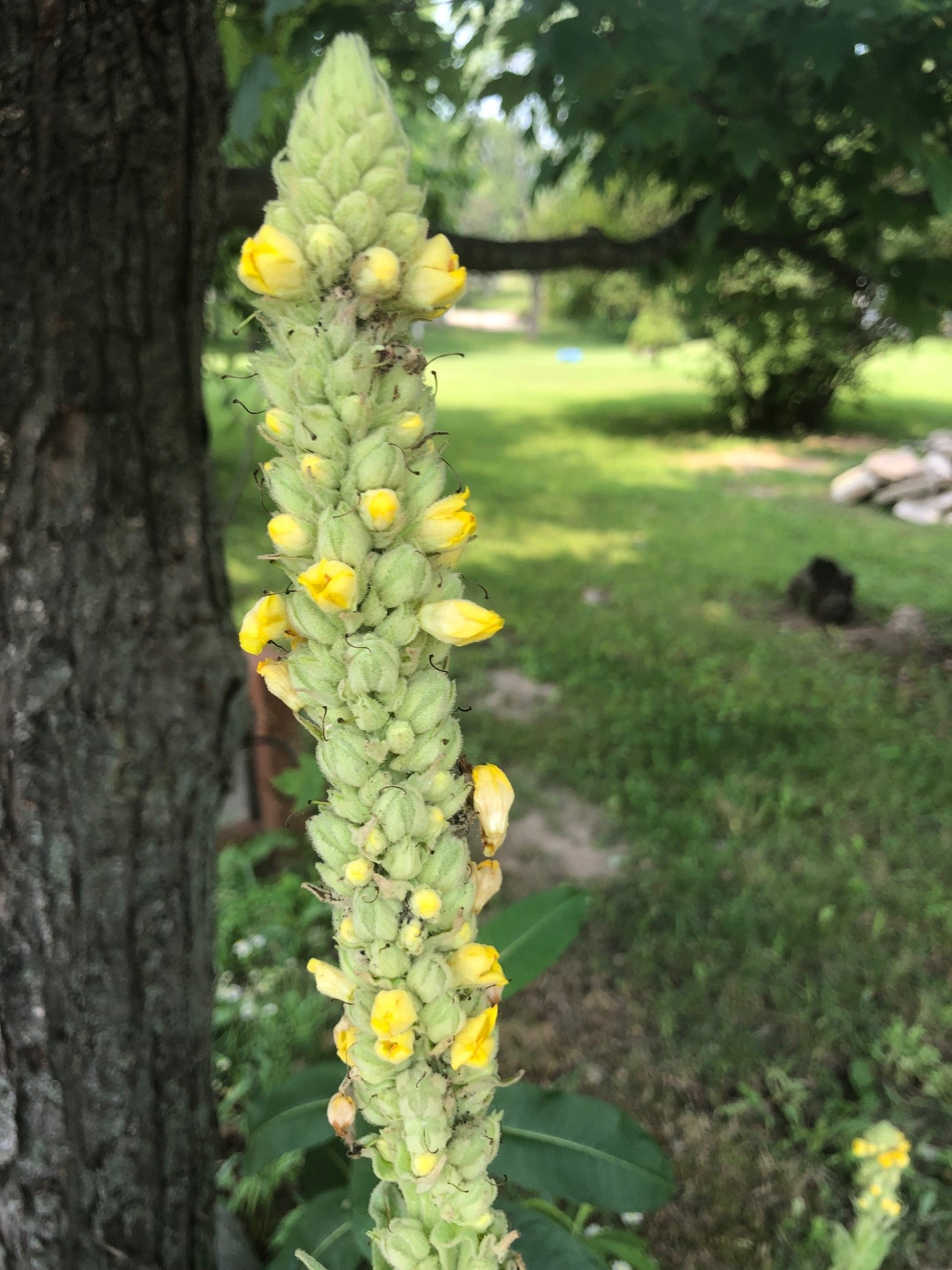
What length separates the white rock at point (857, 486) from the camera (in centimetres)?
1092

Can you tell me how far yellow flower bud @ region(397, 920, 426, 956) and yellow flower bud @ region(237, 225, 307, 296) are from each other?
0.51 meters

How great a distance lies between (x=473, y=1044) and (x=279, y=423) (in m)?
0.54

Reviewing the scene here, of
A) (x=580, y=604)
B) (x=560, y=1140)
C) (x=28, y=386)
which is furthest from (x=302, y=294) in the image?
(x=580, y=604)

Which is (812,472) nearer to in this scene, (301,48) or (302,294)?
(301,48)

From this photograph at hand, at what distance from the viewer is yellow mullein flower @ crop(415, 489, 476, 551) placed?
69 centimetres

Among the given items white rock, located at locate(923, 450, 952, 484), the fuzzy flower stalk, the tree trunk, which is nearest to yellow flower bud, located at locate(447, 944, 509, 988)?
the fuzzy flower stalk

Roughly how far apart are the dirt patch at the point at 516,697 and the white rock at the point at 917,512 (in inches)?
256

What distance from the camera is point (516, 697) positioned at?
5785 mm

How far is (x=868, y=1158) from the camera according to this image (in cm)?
217

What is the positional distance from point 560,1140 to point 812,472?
486 inches

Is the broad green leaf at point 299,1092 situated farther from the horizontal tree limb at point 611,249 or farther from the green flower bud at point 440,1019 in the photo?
the horizontal tree limb at point 611,249

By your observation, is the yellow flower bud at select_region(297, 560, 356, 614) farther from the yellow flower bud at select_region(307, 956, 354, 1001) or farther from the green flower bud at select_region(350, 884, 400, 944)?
the yellow flower bud at select_region(307, 956, 354, 1001)

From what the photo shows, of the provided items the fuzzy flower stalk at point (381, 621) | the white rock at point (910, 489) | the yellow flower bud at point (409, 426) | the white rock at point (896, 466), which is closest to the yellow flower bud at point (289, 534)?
the fuzzy flower stalk at point (381, 621)

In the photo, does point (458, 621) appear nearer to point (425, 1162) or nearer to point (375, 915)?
point (375, 915)
